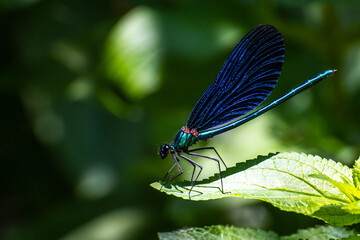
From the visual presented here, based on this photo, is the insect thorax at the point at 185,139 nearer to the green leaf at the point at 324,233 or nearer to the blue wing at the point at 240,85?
the blue wing at the point at 240,85

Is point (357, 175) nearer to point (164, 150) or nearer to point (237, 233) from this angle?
point (237, 233)

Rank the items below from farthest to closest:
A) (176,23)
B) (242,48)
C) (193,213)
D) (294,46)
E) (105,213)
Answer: (105,213), (294,46), (176,23), (193,213), (242,48)

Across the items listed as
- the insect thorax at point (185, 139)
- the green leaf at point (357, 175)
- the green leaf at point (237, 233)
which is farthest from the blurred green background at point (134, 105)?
the green leaf at point (357, 175)

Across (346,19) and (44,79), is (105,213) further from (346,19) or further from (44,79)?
(346,19)

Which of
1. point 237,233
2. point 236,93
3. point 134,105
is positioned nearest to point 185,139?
point 236,93

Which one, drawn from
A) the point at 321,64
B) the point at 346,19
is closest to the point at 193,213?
the point at 321,64

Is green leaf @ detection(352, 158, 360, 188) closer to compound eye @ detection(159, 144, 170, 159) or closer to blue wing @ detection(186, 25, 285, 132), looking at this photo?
blue wing @ detection(186, 25, 285, 132)
